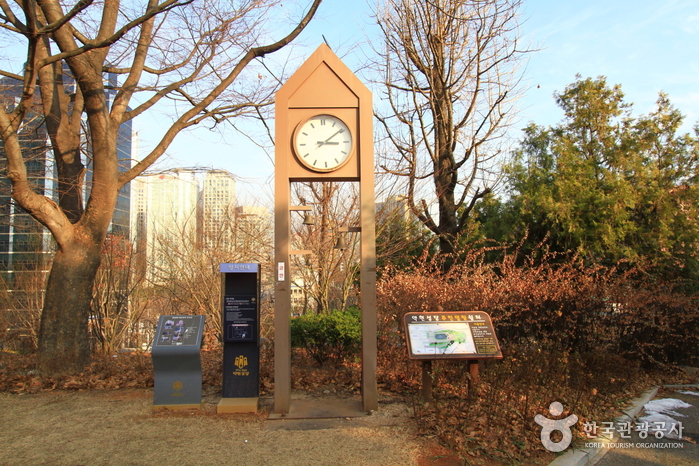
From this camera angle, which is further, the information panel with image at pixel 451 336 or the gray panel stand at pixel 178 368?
the gray panel stand at pixel 178 368

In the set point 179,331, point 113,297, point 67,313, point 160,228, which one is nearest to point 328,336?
point 179,331

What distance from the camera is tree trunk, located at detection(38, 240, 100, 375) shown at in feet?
27.6

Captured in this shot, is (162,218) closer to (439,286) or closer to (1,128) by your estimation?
(1,128)

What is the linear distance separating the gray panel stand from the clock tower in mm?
1053

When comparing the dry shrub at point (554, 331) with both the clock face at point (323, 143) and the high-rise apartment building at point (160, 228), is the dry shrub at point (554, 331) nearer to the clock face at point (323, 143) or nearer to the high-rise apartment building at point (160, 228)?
the clock face at point (323, 143)

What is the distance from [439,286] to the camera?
339 inches

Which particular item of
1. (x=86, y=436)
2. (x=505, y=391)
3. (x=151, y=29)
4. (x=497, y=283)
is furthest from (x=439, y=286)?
(x=151, y=29)

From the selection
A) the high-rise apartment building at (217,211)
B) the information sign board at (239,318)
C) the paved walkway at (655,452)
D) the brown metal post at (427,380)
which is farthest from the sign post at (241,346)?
the high-rise apartment building at (217,211)

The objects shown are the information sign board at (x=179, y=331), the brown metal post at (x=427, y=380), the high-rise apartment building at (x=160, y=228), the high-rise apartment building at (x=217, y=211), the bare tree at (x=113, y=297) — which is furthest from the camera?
the high-rise apartment building at (x=217, y=211)

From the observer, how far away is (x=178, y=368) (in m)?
6.50

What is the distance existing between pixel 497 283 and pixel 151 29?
27.8ft

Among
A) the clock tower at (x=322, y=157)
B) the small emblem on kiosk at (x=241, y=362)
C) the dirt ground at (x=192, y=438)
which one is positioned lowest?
the dirt ground at (x=192, y=438)

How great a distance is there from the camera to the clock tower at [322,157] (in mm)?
6410

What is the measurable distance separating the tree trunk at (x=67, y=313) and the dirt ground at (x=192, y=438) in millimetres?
1534
